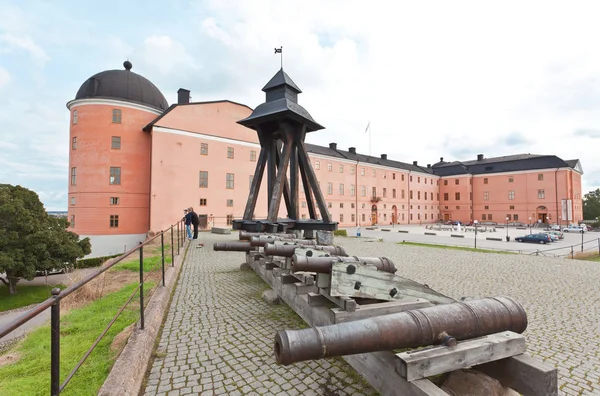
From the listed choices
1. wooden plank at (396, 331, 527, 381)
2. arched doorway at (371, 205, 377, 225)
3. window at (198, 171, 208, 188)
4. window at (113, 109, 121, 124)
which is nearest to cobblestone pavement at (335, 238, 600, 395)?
wooden plank at (396, 331, 527, 381)

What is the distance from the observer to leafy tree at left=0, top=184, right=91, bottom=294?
16750mm

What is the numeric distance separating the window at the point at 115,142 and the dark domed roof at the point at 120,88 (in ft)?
11.5

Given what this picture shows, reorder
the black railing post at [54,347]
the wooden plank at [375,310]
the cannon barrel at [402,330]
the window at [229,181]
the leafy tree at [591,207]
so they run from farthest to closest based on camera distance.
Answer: the leafy tree at [591,207]
the window at [229,181]
the wooden plank at [375,310]
the cannon barrel at [402,330]
the black railing post at [54,347]

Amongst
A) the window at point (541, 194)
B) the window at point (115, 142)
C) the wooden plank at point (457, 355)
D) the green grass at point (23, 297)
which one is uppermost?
the window at point (115, 142)

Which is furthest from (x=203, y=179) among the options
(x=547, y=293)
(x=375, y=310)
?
(x=375, y=310)

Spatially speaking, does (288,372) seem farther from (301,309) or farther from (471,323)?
(471,323)

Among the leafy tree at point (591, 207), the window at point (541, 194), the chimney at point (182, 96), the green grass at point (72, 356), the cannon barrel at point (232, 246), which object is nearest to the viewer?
the green grass at point (72, 356)

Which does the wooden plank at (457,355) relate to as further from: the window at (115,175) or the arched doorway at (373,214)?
the arched doorway at (373,214)

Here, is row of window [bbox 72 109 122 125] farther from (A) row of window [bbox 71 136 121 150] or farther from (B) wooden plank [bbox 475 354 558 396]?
(B) wooden plank [bbox 475 354 558 396]

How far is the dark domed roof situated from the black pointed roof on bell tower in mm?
22501

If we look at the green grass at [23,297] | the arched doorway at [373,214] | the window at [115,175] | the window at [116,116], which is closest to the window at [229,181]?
the window at [115,175]

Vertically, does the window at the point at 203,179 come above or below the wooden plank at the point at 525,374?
above

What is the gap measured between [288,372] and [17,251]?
2155 centimetres

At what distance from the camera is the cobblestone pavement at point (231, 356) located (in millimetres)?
2832
